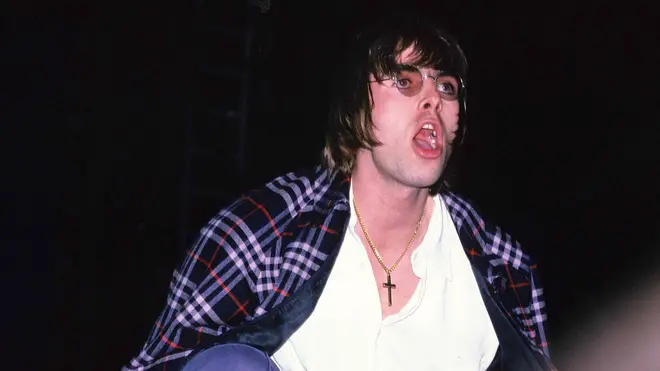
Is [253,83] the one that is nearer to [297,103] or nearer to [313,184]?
[297,103]

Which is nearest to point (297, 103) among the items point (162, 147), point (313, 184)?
point (162, 147)

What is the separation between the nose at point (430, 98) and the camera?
2.08m

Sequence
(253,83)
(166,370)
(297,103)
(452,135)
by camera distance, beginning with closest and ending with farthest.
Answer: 1. (166,370)
2. (452,135)
3. (297,103)
4. (253,83)

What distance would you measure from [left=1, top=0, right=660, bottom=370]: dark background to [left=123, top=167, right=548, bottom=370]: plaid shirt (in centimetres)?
187

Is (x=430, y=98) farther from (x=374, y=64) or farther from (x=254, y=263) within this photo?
(x=254, y=263)

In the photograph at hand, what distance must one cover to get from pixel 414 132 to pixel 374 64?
29 cm

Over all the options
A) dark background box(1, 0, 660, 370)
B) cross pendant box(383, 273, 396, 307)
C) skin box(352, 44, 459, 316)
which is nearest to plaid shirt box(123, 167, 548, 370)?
skin box(352, 44, 459, 316)

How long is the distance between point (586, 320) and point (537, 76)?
1589mm

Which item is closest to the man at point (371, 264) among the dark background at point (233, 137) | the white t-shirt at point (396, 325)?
the white t-shirt at point (396, 325)

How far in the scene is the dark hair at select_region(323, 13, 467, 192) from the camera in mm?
2152

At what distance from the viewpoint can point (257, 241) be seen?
2.04 m

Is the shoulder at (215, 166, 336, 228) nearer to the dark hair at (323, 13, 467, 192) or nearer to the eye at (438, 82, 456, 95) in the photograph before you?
the dark hair at (323, 13, 467, 192)

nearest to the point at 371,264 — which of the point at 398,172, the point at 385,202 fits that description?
the point at 385,202

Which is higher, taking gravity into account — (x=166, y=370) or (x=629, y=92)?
(x=629, y=92)
